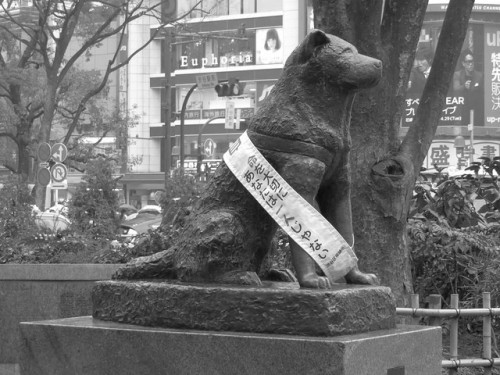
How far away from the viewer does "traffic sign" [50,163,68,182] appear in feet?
67.9

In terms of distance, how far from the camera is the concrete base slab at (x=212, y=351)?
3.95 metres

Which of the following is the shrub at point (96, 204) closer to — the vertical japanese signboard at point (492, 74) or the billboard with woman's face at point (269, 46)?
the billboard with woman's face at point (269, 46)

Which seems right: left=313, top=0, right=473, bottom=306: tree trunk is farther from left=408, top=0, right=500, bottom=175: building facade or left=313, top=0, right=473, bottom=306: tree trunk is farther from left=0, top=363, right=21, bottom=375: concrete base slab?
left=408, top=0, right=500, bottom=175: building facade

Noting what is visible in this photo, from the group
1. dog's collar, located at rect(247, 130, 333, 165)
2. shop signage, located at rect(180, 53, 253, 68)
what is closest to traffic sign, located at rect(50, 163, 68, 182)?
dog's collar, located at rect(247, 130, 333, 165)

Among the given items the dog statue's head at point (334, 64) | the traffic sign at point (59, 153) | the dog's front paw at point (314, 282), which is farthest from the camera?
the traffic sign at point (59, 153)

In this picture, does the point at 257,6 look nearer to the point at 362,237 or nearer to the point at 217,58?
the point at 217,58

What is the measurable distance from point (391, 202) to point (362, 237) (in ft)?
1.25

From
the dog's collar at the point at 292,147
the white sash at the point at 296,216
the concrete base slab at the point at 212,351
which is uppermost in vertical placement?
the dog's collar at the point at 292,147

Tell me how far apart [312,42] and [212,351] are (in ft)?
4.95

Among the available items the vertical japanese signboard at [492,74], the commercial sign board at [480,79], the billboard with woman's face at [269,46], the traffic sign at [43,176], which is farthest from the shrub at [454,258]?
the vertical japanese signboard at [492,74]

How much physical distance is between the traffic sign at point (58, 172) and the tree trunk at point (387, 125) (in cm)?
1349

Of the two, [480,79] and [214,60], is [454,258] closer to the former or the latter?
[214,60]

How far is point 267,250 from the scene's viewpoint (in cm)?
482

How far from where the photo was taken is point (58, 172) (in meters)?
20.8
